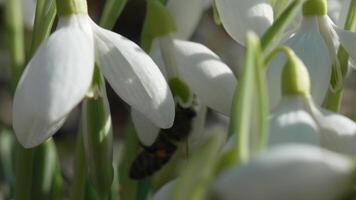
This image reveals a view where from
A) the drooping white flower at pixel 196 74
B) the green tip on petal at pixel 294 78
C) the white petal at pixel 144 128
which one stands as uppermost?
the green tip on petal at pixel 294 78

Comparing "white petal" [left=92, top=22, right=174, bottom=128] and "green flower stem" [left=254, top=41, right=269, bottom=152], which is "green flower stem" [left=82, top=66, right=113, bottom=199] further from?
"green flower stem" [left=254, top=41, right=269, bottom=152]

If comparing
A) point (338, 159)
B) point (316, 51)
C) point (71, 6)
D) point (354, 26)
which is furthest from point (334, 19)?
point (338, 159)

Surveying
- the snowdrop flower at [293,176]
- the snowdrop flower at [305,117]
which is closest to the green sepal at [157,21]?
the snowdrop flower at [305,117]

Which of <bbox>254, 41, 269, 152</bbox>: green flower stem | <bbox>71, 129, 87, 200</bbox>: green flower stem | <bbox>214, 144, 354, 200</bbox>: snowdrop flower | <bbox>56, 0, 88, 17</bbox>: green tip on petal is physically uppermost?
<bbox>214, 144, 354, 200</bbox>: snowdrop flower

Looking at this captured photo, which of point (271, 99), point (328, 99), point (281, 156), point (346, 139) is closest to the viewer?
point (281, 156)

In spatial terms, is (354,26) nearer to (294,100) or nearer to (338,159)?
(294,100)

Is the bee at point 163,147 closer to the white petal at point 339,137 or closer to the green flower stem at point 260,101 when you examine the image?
the white petal at point 339,137

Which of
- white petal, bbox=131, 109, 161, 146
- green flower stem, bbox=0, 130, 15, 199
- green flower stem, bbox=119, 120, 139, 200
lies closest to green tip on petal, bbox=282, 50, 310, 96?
white petal, bbox=131, 109, 161, 146
